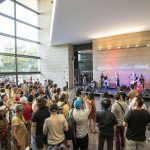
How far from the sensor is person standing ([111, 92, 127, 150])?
3.74 metres

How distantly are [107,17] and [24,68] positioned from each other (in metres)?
10.1

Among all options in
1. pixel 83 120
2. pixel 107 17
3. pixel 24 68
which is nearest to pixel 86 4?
pixel 107 17

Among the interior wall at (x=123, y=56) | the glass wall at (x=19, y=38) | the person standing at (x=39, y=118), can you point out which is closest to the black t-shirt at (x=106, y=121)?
the person standing at (x=39, y=118)

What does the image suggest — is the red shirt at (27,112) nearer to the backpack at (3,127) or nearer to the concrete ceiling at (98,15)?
the backpack at (3,127)

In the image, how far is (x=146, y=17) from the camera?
34.3 feet

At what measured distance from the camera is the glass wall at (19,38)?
50.8 ft

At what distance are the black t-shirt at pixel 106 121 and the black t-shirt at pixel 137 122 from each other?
31 centimetres

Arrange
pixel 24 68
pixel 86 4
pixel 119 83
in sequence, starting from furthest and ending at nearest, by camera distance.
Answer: pixel 24 68 < pixel 119 83 < pixel 86 4

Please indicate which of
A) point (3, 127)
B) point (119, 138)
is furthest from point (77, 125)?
point (3, 127)

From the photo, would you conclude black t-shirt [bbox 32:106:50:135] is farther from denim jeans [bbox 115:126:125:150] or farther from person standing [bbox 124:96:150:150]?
denim jeans [bbox 115:126:125:150]

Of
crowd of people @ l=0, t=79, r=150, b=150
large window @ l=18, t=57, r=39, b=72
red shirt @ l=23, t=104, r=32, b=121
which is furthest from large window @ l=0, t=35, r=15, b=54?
crowd of people @ l=0, t=79, r=150, b=150

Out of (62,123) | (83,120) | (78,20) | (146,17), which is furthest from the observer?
(78,20)

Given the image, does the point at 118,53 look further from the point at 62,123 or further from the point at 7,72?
the point at 62,123

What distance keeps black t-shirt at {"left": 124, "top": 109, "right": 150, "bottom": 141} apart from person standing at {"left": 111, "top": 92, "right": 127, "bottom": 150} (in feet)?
2.84
